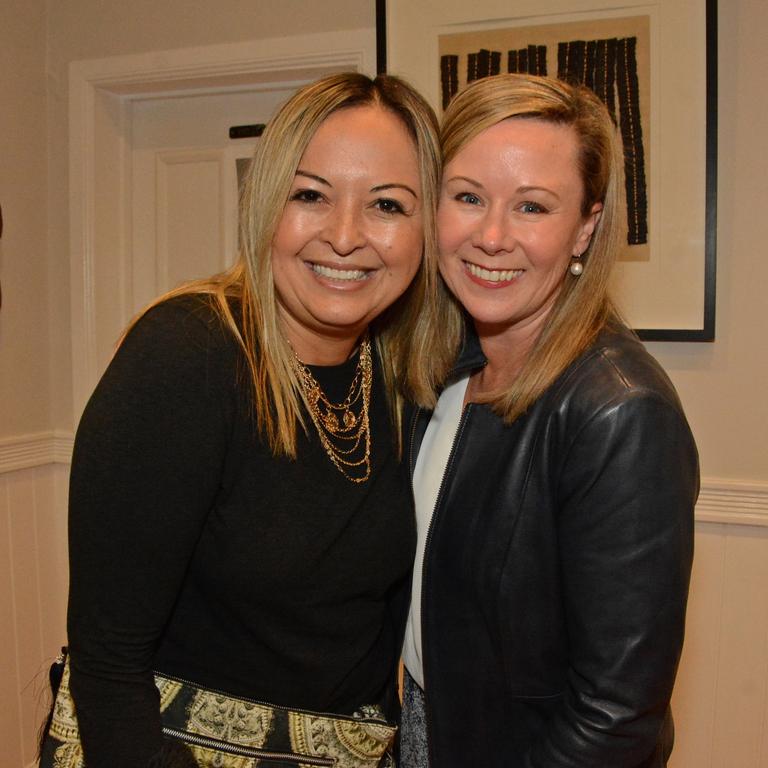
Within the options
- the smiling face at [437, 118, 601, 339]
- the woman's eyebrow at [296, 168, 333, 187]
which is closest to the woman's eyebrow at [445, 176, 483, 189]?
the smiling face at [437, 118, 601, 339]

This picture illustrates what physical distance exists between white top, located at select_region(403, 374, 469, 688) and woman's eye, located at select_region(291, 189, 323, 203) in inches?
18.3

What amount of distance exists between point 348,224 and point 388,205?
0.28ft

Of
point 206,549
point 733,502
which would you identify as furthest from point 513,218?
point 733,502

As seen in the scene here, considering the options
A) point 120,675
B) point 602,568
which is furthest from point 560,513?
point 120,675

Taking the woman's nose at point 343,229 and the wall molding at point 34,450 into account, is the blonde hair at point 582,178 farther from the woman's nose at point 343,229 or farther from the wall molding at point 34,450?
the wall molding at point 34,450

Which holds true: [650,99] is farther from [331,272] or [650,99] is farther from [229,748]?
[229,748]

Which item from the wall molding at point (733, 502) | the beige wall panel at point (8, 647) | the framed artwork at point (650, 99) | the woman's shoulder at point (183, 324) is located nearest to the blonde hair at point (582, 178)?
the woman's shoulder at point (183, 324)

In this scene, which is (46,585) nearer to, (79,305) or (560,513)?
(79,305)

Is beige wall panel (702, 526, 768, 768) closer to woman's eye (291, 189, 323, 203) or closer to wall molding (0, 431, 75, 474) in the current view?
woman's eye (291, 189, 323, 203)

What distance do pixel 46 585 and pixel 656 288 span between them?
2245 mm

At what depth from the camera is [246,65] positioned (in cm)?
251

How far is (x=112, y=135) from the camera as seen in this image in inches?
109

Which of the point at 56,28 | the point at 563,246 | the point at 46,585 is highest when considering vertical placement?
the point at 56,28

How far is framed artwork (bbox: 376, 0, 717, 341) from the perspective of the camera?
2.09 metres
